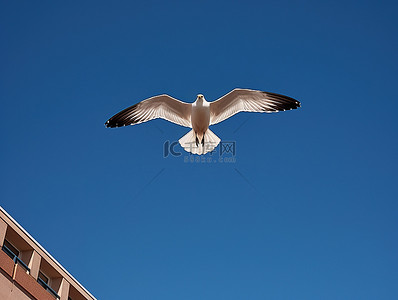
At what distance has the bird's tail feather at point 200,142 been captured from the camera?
1554cm

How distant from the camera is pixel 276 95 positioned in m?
16.1

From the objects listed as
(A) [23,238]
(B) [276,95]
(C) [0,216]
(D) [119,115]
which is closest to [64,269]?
(A) [23,238]

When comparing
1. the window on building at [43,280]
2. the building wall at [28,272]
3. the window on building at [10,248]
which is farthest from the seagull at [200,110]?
the window on building at [43,280]

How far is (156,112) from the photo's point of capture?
16.9m

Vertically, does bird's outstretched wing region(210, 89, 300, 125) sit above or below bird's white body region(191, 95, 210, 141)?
above

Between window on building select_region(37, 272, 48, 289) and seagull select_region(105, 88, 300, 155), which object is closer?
seagull select_region(105, 88, 300, 155)

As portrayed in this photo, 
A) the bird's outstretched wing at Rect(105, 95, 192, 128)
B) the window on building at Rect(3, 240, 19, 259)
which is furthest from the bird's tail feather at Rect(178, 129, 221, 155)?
the window on building at Rect(3, 240, 19, 259)

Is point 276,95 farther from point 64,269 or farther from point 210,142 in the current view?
point 64,269

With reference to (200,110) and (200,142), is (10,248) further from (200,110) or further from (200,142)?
(200,110)

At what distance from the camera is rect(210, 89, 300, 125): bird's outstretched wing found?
641 inches

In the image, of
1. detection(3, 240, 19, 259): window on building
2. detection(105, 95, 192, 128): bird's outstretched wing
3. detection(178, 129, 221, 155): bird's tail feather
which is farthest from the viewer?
detection(3, 240, 19, 259): window on building

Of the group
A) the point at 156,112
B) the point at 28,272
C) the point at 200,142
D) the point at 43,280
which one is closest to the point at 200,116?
the point at 200,142

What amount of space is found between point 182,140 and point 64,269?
23.8 ft

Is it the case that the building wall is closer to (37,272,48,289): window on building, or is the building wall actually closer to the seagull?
(37,272,48,289): window on building
